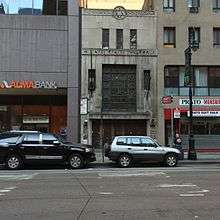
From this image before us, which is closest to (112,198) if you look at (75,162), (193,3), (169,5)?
(75,162)

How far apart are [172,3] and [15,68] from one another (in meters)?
12.5

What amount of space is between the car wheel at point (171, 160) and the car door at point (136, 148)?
116 cm

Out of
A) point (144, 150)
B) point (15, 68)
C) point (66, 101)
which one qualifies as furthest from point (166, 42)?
point (144, 150)

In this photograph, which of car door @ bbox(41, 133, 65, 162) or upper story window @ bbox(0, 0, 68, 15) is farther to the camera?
upper story window @ bbox(0, 0, 68, 15)

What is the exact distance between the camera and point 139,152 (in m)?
25.8

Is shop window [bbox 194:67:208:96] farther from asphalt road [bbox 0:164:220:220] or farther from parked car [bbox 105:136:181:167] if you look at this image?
asphalt road [bbox 0:164:220:220]

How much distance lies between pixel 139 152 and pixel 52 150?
4161mm

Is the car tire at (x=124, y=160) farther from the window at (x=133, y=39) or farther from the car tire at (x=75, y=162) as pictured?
the window at (x=133, y=39)

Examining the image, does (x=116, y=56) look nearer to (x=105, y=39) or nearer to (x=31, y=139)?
(x=105, y=39)

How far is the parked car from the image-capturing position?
25.8m

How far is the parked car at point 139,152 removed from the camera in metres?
25.8

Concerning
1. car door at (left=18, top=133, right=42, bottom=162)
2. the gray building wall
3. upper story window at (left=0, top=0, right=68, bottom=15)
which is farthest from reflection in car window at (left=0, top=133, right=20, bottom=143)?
upper story window at (left=0, top=0, right=68, bottom=15)

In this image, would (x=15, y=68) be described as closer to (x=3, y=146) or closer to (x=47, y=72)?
(x=47, y=72)

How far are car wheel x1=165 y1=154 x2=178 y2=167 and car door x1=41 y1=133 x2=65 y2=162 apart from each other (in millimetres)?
5016
